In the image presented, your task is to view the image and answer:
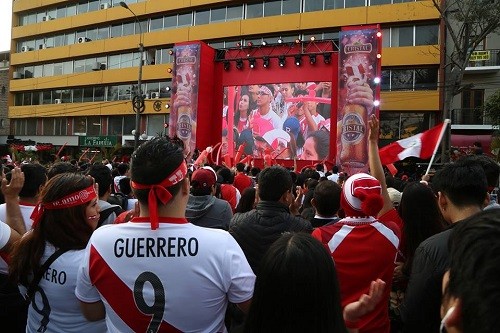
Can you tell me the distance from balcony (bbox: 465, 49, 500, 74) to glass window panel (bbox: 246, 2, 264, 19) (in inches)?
526

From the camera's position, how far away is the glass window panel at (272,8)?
96.6ft

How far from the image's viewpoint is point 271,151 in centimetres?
1984

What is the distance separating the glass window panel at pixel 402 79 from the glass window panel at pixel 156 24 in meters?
18.1

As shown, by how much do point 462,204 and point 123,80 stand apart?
1366 inches

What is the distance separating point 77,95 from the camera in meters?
38.4

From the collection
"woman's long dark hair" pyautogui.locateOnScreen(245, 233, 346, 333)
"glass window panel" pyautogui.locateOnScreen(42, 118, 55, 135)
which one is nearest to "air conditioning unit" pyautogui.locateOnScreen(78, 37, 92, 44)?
"glass window panel" pyautogui.locateOnScreen(42, 118, 55, 135)

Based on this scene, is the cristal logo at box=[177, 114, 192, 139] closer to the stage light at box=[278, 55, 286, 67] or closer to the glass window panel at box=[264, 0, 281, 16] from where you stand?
the stage light at box=[278, 55, 286, 67]

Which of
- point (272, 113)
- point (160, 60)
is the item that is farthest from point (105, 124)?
point (272, 113)

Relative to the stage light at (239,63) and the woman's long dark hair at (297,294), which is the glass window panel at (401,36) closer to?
the stage light at (239,63)

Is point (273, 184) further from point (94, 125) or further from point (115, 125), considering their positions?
point (94, 125)

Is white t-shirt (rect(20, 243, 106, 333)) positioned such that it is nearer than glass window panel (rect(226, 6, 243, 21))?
Yes

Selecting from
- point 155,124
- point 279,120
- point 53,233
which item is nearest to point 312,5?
point 279,120

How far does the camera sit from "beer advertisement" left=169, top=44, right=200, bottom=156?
2086cm

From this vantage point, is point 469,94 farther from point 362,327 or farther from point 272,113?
point 362,327
